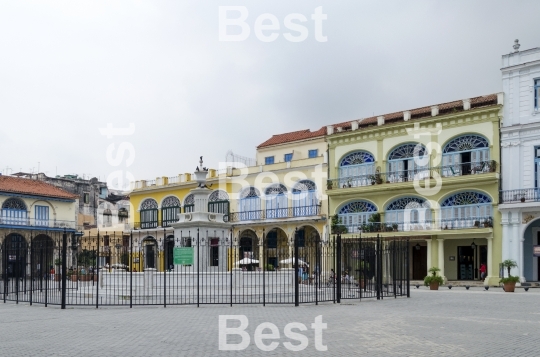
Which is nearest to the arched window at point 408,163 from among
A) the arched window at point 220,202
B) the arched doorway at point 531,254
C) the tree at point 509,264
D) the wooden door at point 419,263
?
the wooden door at point 419,263

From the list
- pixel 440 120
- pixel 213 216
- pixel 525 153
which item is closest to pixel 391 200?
pixel 440 120

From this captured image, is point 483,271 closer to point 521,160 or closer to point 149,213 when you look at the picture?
point 521,160

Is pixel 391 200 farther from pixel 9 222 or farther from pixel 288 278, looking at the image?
pixel 9 222

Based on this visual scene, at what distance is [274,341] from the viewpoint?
11695 mm

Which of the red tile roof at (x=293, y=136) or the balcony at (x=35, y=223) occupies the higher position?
the red tile roof at (x=293, y=136)

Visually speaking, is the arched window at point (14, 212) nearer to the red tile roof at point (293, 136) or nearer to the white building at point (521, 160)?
the red tile roof at point (293, 136)

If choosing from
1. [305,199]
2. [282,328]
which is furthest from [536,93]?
[282,328]

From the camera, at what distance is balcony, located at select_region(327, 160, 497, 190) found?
36625mm

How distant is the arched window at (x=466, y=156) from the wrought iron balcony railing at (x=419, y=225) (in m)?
2.78

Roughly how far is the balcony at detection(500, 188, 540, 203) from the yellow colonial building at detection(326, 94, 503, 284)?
60cm

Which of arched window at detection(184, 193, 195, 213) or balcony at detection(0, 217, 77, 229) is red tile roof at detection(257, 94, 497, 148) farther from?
balcony at detection(0, 217, 77, 229)

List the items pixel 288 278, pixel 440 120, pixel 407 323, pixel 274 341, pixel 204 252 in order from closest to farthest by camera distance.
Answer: pixel 274 341, pixel 407 323, pixel 288 278, pixel 204 252, pixel 440 120

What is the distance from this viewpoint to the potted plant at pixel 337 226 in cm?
4212

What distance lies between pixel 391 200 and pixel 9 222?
29.8m
